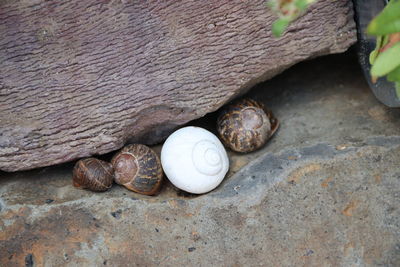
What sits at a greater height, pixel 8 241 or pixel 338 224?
pixel 8 241

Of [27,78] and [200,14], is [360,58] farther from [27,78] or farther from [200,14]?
[27,78]

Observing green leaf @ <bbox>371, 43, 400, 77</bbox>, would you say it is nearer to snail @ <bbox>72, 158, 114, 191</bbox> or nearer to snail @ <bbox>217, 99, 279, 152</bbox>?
snail @ <bbox>217, 99, 279, 152</bbox>

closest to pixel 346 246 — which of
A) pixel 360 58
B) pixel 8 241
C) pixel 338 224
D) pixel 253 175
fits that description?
pixel 338 224

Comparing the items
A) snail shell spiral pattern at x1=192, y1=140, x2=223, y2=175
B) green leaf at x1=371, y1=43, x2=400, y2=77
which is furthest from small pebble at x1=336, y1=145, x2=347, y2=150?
green leaf at x1=371, y1=43, x2=400, y2=77

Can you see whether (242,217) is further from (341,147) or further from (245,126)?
(341,147)

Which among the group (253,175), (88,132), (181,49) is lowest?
(253,175)

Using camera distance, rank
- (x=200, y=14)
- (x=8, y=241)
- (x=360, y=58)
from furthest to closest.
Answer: (x=360, y=58), (x=200, y=14), (x=8, y=241)
